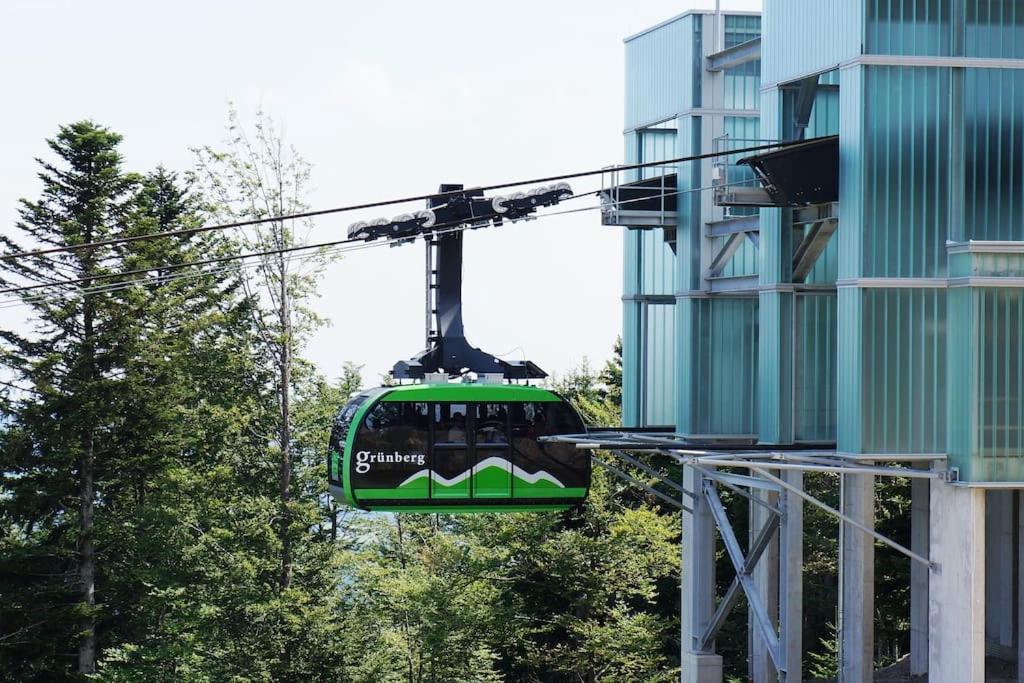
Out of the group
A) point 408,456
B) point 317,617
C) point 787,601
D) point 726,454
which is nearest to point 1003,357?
point 726,454

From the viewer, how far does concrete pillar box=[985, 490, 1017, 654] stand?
26438 millimetres

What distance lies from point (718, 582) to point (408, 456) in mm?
22623

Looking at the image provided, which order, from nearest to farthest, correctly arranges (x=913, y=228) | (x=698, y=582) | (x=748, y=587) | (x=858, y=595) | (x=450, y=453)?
1. (x=913, y=228)
2. (x=858, y=595)
3. (x=748, y=587)
4. (x=450, y=453)
5. (x=698, y=582)

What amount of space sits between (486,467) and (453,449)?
0.62m

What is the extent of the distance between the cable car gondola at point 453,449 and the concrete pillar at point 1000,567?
8789mm

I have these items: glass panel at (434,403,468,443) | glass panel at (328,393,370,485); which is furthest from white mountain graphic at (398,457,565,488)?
glass panel at (328,393,370,485)

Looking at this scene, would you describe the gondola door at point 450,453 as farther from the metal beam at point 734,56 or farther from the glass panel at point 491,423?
the metal beam at point 734,56

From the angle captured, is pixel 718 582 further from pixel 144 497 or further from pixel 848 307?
pixel 848 307

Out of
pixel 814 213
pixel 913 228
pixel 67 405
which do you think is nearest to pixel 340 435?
pixel 814 213

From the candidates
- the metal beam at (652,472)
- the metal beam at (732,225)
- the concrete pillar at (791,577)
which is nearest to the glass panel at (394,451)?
Result: the metal beam at (652,472)

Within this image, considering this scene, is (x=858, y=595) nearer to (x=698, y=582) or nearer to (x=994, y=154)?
(x=698, y=582)

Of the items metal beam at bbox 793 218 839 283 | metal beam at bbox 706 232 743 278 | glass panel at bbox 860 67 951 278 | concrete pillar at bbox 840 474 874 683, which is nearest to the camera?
glass panel at bbox 860 67 951 278

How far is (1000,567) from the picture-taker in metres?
26.9

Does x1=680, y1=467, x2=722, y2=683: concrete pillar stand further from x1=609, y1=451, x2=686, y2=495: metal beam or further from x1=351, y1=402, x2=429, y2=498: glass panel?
x1=351, y1=402, x2=429, y2=498: glass panel
